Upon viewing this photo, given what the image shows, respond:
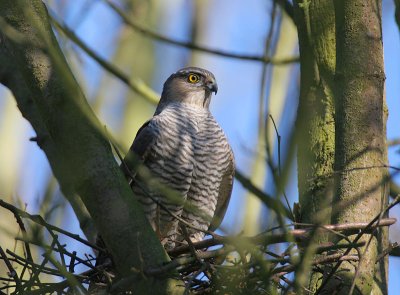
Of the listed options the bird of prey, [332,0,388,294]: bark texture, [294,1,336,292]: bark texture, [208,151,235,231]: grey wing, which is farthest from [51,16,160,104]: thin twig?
[332,0,388,294]: bark texture

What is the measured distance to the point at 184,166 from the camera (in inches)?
235

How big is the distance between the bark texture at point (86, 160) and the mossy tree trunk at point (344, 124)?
1008 mm

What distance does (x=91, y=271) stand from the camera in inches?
184

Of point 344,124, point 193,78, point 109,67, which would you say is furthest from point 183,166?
point 344,124

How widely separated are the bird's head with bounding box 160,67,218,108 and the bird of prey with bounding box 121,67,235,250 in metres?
0.33

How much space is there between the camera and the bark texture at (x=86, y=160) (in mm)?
3664

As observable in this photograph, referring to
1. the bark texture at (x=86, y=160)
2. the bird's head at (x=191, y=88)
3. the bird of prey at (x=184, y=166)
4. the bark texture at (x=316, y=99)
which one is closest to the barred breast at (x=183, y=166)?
the bird of prey at (x=184, y=166)

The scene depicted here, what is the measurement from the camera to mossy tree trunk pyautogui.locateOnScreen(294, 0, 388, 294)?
423 centimetres

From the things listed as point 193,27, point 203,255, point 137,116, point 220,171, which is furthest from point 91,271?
point 193,27

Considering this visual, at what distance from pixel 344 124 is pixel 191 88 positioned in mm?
2891

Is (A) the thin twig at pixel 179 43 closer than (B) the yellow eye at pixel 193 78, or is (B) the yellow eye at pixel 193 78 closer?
(A) the thin twig at pixel 179 43

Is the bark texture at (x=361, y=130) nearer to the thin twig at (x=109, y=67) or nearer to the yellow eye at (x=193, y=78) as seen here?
the thin twig at (x=109, y=67)

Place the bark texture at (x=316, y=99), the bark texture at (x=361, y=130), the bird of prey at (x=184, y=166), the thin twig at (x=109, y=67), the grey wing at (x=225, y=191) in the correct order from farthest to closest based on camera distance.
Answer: the grey wing at (x=225, y=191), the thin twig at (x=109, y=67), the bird of prey at (x=184, y=166), the bark texture at (x=316, y=99), the bark texture at (x=361, y=130)

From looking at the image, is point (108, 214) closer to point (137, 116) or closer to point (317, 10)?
point (317, 10)
